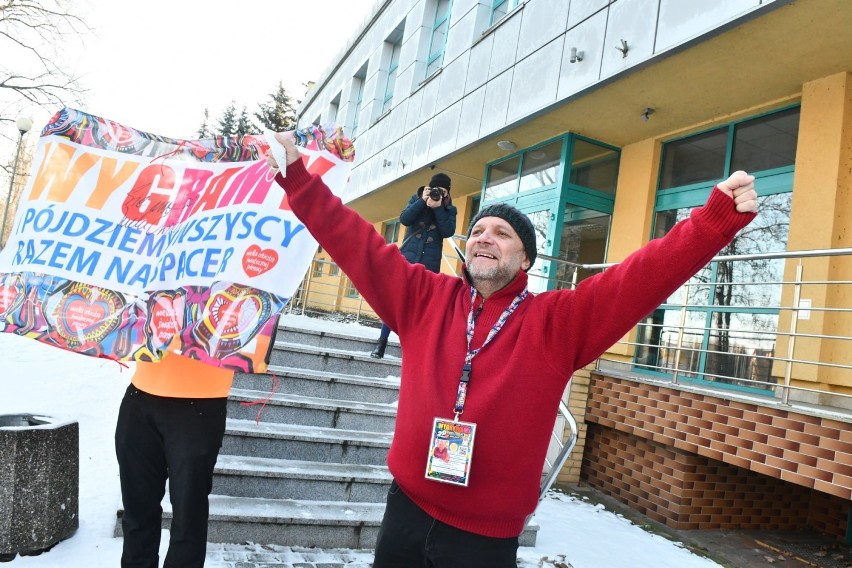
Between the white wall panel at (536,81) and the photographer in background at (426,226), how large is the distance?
9.73ft

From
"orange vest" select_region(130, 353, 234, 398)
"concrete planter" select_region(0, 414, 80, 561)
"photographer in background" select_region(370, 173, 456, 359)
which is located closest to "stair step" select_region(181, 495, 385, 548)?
"concrete planter" select_region(0, 414, 80, 561)

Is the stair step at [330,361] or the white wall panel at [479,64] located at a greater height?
the white wall panel at [479,64]

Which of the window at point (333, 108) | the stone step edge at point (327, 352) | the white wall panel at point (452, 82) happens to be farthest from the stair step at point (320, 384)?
the window at point (333, 108)

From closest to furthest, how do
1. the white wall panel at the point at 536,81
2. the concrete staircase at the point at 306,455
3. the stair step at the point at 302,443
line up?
the concrete staircase at the point at 306,455
the stair step at the point at 302,443
the white wall panel at the point at 536,81

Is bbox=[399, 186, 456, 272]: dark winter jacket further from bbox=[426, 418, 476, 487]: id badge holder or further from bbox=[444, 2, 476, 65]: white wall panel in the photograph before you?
bbox=[444, 2, 476, 65]: white wall panel

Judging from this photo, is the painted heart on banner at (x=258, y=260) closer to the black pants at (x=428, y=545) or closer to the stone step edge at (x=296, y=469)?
the black pants at (x=428, y=545)

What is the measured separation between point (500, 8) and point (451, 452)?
382 inches

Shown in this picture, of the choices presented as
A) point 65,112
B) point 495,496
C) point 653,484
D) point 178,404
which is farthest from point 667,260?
point 653,484

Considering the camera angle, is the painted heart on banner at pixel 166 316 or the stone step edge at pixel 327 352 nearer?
the painted heart on banner at pixel 166 316

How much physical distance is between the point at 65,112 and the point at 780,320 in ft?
21.0

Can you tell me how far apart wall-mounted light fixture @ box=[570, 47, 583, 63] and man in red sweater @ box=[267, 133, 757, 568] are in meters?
5.79

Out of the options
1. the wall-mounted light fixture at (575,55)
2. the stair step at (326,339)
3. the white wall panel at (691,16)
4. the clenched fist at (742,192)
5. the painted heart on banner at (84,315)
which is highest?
the wall-mounted light fixture at (575,55)

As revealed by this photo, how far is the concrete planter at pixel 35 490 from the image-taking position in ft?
9.75

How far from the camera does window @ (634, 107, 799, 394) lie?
6.11m
